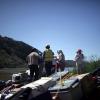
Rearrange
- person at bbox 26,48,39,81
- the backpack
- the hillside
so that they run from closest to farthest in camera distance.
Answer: person at bbox 26,48,39,81, the backpack, the hillside

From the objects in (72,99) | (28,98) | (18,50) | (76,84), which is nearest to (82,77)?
(76,84)

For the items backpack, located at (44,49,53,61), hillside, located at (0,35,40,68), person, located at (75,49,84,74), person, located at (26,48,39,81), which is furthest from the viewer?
hillside, located at (0,35,40,68)

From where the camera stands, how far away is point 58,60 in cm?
1869

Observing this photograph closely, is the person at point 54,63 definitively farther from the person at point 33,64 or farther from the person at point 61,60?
the person at point 33,64

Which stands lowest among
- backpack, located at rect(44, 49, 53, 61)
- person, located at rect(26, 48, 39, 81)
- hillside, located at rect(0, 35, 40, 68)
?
person, located at rect(26, 48, 39, 81)

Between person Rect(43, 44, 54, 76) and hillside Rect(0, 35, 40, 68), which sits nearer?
person Rect(43, 44, 54, 76)

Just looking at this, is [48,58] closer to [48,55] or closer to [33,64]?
[48,55]

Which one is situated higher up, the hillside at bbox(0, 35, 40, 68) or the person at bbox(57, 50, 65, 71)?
the hillside at bbox(0, 35, 40, 68)

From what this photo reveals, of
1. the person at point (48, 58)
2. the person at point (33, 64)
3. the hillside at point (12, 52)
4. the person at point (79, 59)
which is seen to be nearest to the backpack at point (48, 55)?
the person at point (48, 58)

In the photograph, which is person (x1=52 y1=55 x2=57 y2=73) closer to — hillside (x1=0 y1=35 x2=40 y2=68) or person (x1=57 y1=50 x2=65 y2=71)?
person (x1=57 y1=50 x2=65 y2=71)

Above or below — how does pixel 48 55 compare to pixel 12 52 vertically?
below

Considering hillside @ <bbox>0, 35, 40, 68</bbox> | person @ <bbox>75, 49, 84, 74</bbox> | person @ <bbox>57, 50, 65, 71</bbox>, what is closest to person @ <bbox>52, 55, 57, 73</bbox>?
person @ <bbox>57, 50, 65, 71</bbox>

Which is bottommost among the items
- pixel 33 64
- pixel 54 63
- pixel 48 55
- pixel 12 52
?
pixel 33 64

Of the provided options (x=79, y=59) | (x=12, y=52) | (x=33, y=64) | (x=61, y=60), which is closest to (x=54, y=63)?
(x=61, y=60)
